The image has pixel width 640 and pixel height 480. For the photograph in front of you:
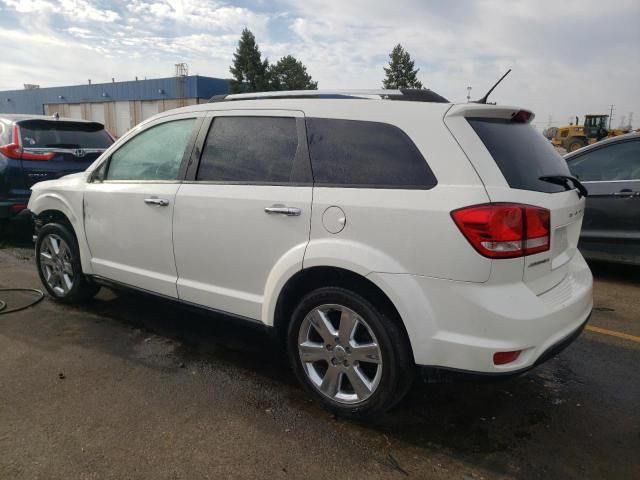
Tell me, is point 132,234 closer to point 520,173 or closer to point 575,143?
point 520,173

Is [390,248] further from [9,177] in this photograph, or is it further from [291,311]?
[9,177]

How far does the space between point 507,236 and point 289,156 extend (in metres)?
1.30

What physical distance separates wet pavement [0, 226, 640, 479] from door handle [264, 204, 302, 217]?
0.77 m

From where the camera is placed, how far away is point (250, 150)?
10.3 feet

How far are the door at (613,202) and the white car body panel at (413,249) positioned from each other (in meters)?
2.68

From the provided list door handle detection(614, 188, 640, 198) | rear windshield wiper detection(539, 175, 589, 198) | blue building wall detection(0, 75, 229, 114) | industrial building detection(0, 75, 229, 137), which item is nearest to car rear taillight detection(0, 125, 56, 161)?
rear windshield wiper detection(539, 175, 589, 198)

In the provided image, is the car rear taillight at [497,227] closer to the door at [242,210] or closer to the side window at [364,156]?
the side window at [364,156]

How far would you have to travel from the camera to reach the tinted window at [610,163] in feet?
17.3

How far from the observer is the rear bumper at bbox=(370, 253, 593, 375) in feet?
7.52

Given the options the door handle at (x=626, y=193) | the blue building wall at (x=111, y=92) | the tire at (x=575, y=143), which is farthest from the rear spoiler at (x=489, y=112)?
the blue building wall at (x=111, y=92)

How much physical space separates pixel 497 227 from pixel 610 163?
13.1 ft

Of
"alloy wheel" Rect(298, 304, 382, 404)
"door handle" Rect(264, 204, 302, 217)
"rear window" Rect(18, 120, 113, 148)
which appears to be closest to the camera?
"alloy wheel" Rect(298, 304, 382, 404)

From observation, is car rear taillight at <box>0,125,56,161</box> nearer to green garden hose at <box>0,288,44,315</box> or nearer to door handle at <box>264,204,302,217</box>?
green garden hose at <box>0,288,44,315</box>

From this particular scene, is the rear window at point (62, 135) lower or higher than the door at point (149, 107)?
lower
